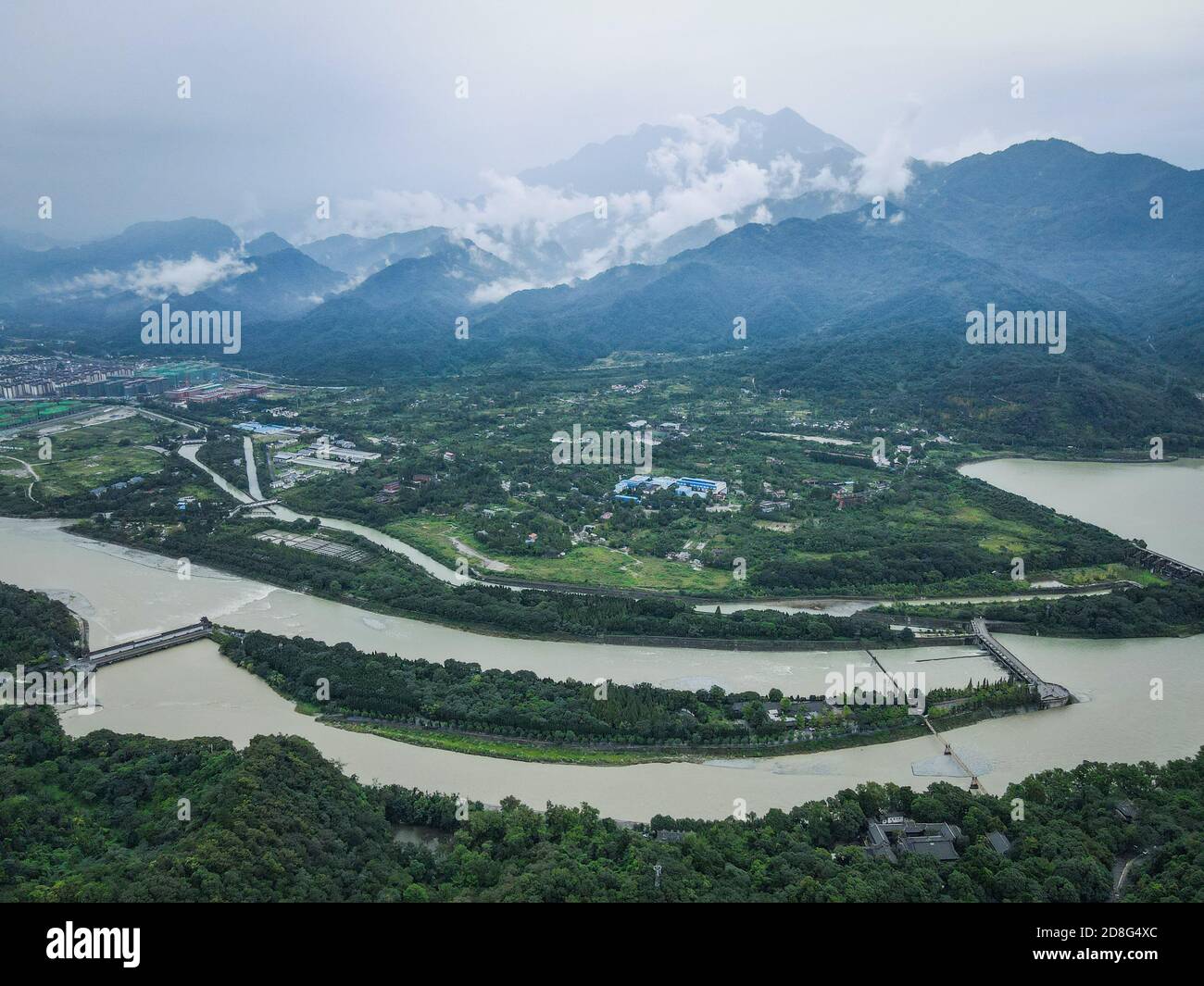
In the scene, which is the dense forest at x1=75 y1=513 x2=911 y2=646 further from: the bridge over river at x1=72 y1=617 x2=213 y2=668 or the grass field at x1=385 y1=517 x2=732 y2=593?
the bridge over river at x1=72 y1=617 x2=213 y2=668

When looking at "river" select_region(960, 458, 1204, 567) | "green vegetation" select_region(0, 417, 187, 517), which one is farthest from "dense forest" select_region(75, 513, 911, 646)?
"river" select_region(960, 458, 1204, 567)

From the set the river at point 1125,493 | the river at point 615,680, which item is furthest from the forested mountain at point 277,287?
the river at point 1125,493

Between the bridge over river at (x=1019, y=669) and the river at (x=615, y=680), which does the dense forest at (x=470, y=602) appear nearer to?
the river at (x=615, y=680)

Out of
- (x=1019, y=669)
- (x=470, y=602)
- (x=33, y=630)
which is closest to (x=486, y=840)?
(x=470, y=602)

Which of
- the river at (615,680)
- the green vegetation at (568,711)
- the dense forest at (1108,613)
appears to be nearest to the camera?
the river at (615,680)

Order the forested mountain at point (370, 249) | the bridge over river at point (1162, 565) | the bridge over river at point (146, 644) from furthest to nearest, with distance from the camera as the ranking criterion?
the forested mountain at point (370, 249)
the bridge over river at point (1162, 565)
the bridge over river at point (146, 644)

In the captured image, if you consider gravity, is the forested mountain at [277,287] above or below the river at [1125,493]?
above

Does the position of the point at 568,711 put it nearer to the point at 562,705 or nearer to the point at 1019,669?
the point at 562,705

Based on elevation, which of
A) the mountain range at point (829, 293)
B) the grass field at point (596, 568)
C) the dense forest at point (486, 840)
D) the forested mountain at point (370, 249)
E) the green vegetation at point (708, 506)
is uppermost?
the forested mountain at point (370, 249)

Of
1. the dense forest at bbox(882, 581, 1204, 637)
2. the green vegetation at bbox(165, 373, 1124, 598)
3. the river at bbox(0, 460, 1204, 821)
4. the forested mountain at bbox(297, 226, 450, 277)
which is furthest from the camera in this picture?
the forested mountain at bbox(297, 226, 450, 277)

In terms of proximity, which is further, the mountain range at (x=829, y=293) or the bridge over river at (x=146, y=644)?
the mountain range at (x=829, y=293)
